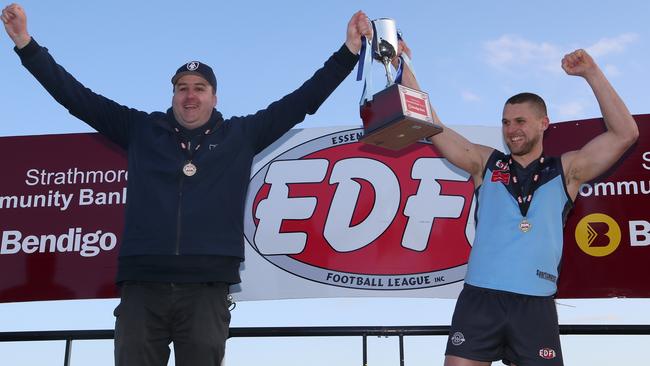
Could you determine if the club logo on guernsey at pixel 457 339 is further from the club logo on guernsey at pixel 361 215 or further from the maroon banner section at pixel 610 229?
the maroon banner section at pixel 610 229

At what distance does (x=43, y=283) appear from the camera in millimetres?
5762

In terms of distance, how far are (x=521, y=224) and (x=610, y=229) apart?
6.46ft

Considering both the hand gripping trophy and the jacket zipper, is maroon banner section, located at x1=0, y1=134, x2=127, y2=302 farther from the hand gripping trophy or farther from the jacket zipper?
the hand gripping trophy

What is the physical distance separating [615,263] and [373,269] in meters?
1.79

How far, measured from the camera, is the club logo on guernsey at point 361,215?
18.0 ft

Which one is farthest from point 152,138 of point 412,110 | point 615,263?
point 615,263

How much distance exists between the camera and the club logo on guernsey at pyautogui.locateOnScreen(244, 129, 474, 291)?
18.0ft

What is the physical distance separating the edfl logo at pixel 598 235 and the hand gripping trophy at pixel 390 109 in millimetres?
2220

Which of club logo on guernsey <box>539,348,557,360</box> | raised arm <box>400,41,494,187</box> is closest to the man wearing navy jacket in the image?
raised arm <box>400,41,494,187</box>

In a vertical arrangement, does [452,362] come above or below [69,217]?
below

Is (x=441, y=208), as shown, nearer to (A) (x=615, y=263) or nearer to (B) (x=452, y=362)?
(A) (x=615, y=263)

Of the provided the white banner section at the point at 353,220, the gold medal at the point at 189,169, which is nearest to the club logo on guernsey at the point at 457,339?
the gold medal at the point at 189,169

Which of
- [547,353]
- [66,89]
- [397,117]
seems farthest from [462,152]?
[66,89]

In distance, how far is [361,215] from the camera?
562 cm
